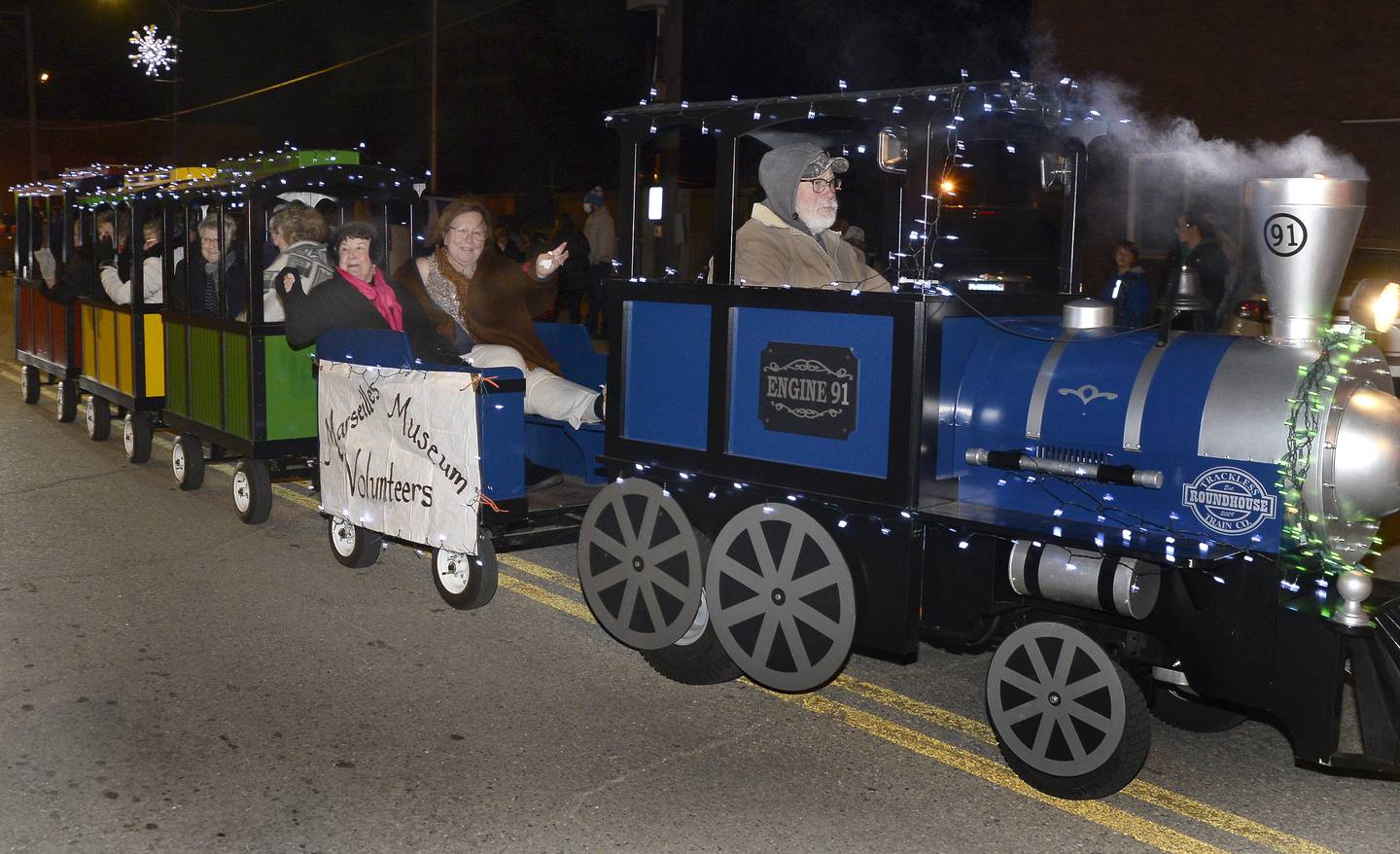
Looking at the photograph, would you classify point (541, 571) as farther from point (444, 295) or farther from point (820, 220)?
point (820, 220)

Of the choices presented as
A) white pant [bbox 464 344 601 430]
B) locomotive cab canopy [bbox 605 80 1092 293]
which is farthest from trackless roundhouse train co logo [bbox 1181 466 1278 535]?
white pant [bbox 464 344 601 430]

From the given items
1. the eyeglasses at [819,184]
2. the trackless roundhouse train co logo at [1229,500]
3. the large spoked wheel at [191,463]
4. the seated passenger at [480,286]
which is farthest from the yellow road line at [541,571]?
the trackless roundhouse train co logo at [1229,500]

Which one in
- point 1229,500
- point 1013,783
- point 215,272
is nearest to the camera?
point 1229,500

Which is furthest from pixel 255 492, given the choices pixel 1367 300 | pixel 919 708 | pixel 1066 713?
pixel 1367 300

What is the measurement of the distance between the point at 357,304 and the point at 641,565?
8.67ft

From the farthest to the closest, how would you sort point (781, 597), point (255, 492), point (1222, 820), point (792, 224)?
point (255, 492)
point (792, 224)
point (781, 597)
point (1222, 820)

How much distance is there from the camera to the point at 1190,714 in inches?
194

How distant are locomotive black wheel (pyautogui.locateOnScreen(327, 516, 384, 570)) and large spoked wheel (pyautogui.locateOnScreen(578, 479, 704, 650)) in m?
1.82

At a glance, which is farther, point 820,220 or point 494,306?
point 494,306

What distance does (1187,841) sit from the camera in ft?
13.1

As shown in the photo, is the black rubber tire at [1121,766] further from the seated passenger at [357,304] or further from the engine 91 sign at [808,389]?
the seated passenger at [357,304]

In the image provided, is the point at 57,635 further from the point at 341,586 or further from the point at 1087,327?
the point at 1087,327

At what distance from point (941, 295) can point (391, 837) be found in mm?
2492

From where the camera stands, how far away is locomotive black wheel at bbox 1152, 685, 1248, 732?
4.86 metres
